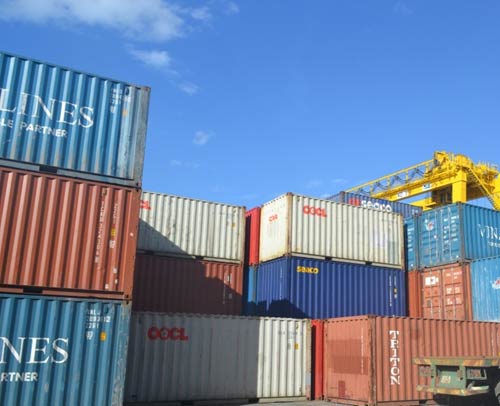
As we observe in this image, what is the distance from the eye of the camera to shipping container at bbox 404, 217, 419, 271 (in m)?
23.2

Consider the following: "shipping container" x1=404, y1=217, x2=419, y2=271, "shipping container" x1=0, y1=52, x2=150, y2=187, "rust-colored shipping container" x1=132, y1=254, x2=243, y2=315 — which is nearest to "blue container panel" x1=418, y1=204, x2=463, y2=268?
"shipping container" x1=404, y1=217, x2=419, y2=271

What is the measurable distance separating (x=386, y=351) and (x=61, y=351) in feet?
31.9

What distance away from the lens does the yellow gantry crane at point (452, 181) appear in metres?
36.3

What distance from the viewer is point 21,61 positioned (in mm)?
11594

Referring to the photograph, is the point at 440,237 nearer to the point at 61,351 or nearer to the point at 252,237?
the point at 252,237

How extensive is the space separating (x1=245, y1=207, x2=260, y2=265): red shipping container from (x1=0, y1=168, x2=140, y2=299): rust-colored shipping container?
33.9 feet

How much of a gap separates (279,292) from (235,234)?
3.23 meters

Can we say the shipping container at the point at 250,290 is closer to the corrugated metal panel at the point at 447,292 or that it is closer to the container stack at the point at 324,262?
the container stack at the point at 324,262

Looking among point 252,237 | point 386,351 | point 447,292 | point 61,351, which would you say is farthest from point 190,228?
point 447,292

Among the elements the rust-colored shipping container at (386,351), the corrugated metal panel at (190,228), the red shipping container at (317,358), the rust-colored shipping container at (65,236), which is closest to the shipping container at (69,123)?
the rust-colored shipping container at (65,236)

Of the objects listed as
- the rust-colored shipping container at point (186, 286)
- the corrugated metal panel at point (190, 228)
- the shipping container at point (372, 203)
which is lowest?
the rust-colored shipping container at point (186, 286)

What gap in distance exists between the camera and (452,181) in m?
36.8

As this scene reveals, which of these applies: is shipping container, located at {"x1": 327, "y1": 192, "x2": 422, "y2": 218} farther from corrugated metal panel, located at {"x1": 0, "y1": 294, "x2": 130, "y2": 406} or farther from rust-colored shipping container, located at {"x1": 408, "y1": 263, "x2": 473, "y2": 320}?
corrugated metal panel, located at {"x1": 0, "y1": 294, "x2": 130, "y2": 406}

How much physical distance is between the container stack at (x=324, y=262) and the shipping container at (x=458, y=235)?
137 cm
